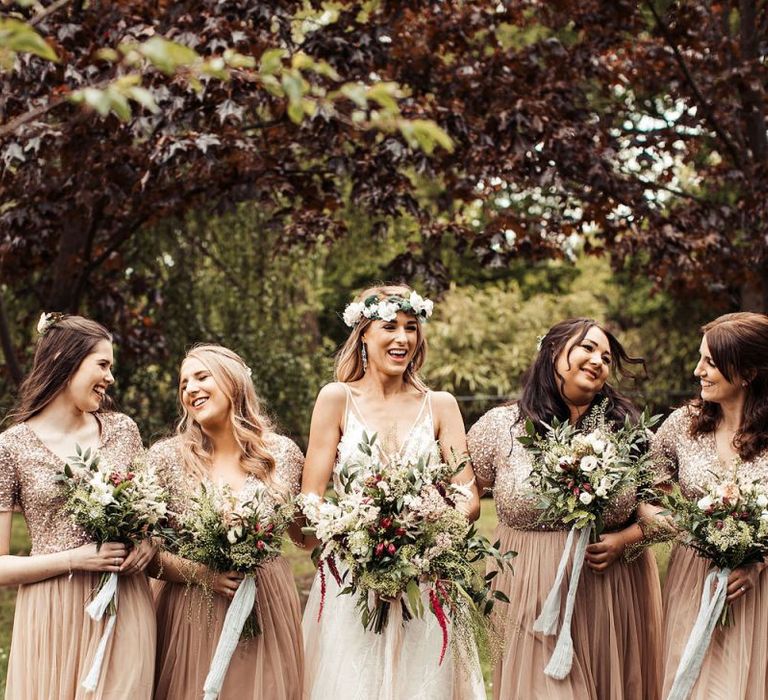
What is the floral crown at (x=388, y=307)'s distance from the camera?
16.6ft

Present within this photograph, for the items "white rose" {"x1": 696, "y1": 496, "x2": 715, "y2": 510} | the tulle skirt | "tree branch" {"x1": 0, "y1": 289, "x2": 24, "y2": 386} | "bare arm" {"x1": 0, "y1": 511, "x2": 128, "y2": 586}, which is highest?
"tree branch" {"x1": 0, "y1": 289, "x2": 24, "y2": 386}

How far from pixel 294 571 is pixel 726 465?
6855mm

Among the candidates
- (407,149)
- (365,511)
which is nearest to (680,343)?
(407,149)

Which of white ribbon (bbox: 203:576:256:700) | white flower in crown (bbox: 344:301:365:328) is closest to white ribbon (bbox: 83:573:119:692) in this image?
white ribbon (bbox: 203:576:256:700)

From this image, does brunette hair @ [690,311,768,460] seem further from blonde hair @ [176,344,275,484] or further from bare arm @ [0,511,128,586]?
bare arm @ [0,511,128,586]

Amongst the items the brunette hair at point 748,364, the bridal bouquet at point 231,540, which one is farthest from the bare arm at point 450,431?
the brunette hair at point 748,364

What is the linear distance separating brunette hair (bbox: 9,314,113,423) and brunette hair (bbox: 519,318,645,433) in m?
2.17

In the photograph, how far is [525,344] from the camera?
57.1ft

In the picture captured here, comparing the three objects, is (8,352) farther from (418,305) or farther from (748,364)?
(748,364)

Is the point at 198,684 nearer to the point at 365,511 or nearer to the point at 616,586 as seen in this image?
the point at 365,511

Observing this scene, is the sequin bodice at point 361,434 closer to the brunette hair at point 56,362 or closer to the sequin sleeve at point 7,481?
the brunette hair at point 56,362

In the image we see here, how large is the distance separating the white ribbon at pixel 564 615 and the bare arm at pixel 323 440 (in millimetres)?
1198
